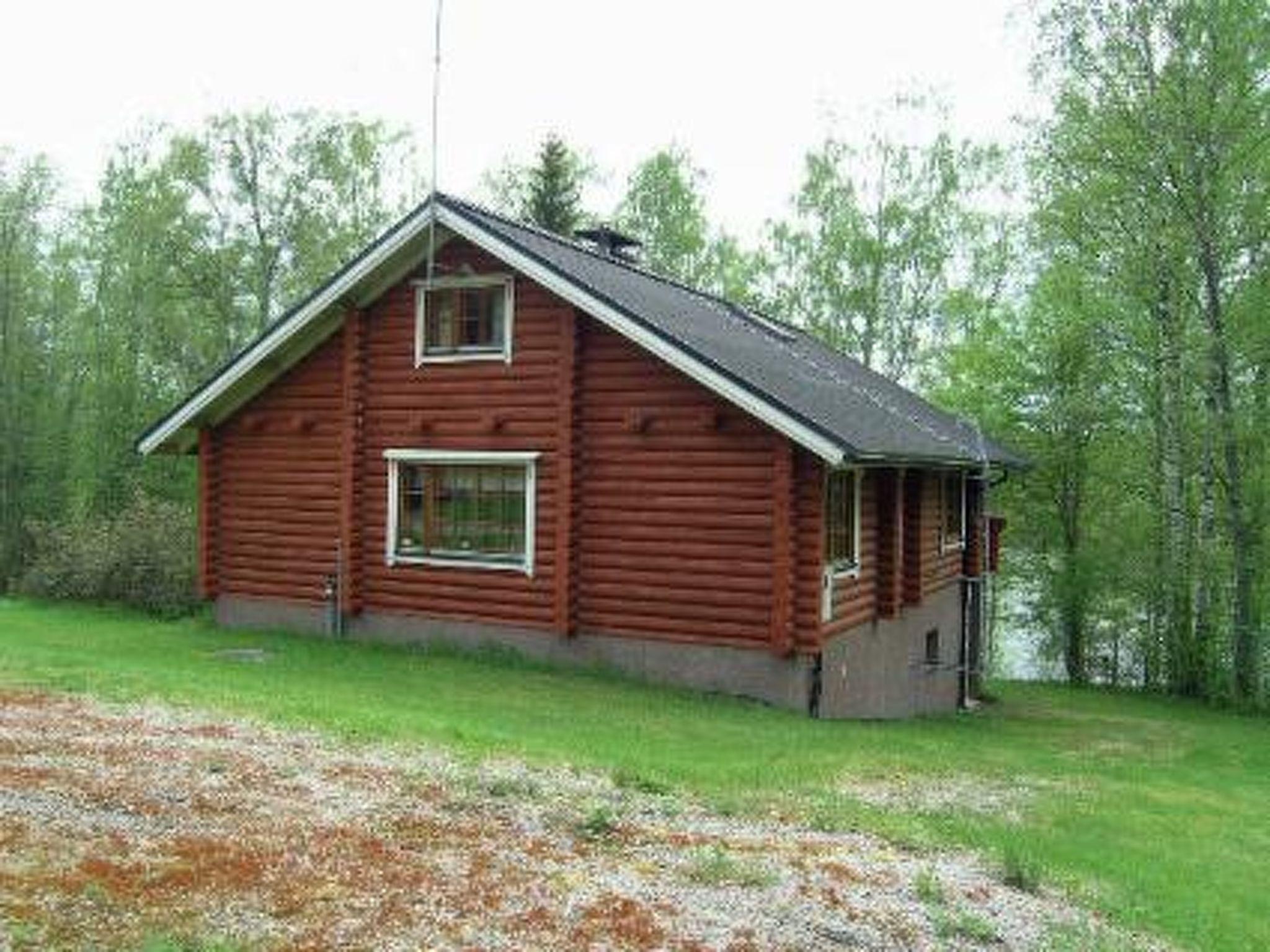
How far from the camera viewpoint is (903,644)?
21266mm

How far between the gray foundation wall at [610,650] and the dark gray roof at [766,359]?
10.2 ft

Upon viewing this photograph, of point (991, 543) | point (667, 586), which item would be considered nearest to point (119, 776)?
point (667, 586)

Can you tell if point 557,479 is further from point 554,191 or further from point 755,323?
point 554,191

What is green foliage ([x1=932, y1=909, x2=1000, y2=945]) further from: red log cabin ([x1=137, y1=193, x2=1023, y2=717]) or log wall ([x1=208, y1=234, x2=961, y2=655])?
log wall ([x1=208, y1=234, x2=961, y2=655])

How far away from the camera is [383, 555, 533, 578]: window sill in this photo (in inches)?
725

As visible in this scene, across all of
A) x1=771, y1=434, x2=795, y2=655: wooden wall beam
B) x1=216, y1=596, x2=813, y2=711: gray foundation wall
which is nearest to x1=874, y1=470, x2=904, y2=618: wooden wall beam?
x1=216, y1=596, x2=813, y2=711: gray foundation wall

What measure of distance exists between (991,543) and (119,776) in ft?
72.0

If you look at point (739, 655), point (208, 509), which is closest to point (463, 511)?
point (208, 509)

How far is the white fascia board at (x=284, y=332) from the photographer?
18.3 m

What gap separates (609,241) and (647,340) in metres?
8.77

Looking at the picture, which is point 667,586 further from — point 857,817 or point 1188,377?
point 1188,377

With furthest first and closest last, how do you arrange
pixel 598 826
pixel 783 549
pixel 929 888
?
pixel 783 549 → pixel 598 826 → pixel 929 888

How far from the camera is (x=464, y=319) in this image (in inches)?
753

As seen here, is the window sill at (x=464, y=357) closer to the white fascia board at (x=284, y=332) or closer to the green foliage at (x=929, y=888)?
the white fascia board at (x=284, y=332)
